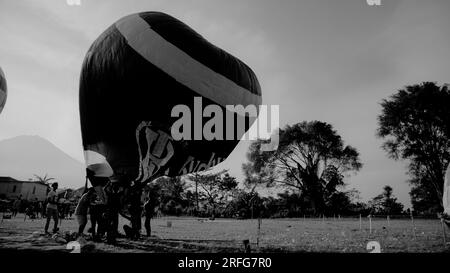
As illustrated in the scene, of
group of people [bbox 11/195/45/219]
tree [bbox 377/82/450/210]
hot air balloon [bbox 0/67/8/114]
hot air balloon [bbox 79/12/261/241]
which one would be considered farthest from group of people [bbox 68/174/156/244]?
tree [bbox 377/82/450/210]

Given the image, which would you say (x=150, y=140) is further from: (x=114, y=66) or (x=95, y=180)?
(x=95, y=180)

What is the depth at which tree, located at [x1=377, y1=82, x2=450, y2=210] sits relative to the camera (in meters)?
24.8

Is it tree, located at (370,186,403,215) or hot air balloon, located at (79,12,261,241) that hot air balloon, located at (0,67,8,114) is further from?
tree, located at (370,186,403,215)

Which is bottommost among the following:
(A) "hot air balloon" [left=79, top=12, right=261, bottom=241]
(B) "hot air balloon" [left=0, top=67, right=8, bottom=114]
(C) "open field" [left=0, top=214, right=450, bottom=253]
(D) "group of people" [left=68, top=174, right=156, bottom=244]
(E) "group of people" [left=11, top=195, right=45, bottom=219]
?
(E) "group of people" [left=11, top=195, right=45, bottom=219]

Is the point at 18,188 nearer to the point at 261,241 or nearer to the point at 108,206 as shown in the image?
the point at 108,206

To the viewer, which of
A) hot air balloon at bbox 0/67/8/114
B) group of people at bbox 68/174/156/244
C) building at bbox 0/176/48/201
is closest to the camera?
group of people at bbox 68/174/156/244

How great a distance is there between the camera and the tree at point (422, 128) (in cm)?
2475

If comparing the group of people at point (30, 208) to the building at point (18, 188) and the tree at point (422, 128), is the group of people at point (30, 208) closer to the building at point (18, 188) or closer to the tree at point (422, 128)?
the tree at point (422, 128)

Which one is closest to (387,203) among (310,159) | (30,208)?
(310,159)

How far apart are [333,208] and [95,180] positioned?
39.1 m

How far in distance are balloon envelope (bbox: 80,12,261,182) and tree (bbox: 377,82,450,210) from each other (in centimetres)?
2335

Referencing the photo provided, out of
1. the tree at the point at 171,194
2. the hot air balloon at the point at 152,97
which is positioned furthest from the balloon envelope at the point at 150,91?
the tree at the point at 171,194

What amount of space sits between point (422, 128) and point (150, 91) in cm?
2647

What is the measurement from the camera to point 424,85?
25969 millimetres
